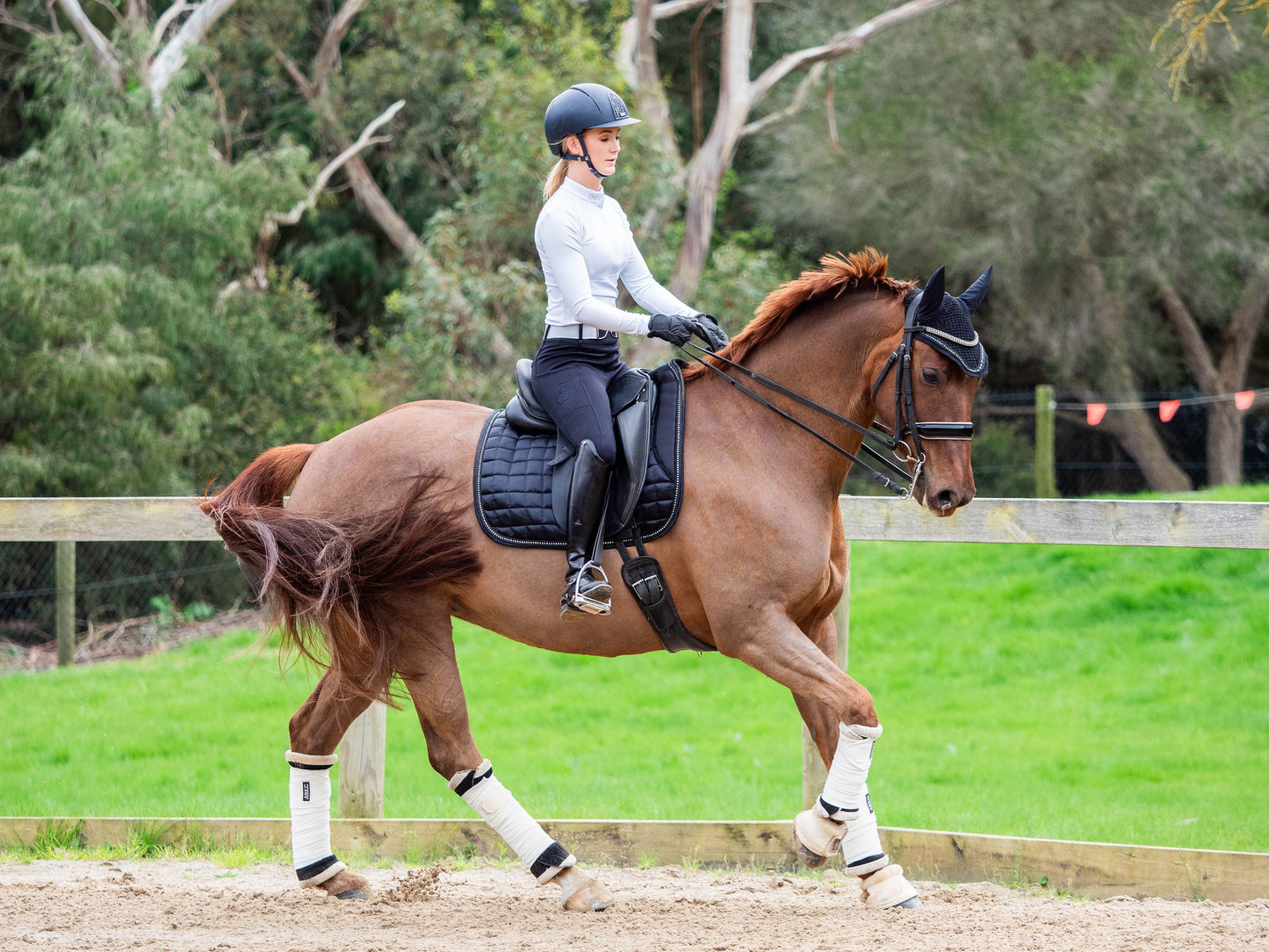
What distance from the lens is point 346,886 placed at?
171 inches

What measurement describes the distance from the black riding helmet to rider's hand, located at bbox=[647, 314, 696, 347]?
23.6 inches

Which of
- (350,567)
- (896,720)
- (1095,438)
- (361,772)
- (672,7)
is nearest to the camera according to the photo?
(350,567)

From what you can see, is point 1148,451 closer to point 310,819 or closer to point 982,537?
point 982,537

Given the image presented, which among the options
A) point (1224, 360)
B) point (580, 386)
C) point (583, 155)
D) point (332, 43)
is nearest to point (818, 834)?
point (580, 386)

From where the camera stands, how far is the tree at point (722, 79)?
15281mm

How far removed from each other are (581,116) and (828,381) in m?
1.21

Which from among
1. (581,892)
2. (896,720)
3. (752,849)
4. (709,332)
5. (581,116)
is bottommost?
(896,720)

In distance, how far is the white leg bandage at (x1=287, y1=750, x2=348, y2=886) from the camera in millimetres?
4363

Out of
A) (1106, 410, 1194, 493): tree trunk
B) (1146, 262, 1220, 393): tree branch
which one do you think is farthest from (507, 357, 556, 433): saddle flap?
(1146, 262, 1220, 393): tree branch

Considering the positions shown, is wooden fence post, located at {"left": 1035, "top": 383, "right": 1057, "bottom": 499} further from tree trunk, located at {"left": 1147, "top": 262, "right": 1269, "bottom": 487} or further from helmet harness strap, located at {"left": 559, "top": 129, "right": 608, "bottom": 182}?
helmet harness strap, located at {"left": 559, "top": 129, "right": 608, "bottom": 182}

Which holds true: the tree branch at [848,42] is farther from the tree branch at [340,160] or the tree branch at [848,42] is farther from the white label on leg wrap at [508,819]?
the white label on leg wrap at [508,819]

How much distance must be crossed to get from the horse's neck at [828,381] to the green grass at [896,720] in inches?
79.7

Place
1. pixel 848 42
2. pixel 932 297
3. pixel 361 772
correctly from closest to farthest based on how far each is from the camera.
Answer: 1. pixel 932 297
2. pixel 361 772
3. pixel 848 42

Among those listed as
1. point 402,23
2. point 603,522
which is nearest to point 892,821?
point 603,522
